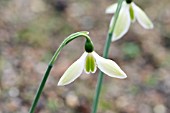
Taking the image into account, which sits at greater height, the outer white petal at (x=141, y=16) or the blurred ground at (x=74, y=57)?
the outer white petal at (x=141, y=16)

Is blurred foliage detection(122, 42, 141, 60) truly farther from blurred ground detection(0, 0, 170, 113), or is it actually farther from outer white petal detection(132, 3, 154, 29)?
outer white petal detection(132, 3, 154, 29)

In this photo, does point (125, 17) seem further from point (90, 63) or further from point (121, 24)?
point (90, 63)

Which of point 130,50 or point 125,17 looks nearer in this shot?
point 125,17

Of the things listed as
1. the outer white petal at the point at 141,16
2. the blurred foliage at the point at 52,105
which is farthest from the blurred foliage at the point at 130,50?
the outer white petal at the point at 141,16

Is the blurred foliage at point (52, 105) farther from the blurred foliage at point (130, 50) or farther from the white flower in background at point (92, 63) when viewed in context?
the white flower in background at point (92, 63)

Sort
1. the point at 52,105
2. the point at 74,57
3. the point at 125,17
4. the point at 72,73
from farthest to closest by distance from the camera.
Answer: the point at 74,57 < the point at 52,105 < the point at 125,17 < the point at 72,73

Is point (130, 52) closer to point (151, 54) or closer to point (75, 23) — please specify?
point (151, 54)

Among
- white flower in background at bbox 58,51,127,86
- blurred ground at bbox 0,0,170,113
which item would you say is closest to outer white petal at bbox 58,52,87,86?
white flower in background at bbox 58,51,127,86

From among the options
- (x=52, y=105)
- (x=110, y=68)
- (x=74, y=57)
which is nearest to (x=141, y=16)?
(x=110, y=68)
